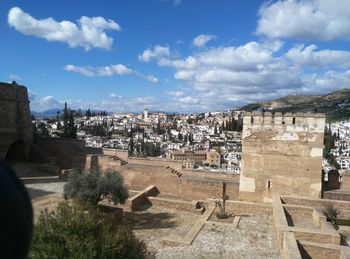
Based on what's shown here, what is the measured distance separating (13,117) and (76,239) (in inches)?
679

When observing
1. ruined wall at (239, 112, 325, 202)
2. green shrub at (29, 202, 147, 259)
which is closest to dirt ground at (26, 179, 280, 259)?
ruined wall at (239, 112, 325, 202)

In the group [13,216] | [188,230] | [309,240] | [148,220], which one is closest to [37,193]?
[148,220]

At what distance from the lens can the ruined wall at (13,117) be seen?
69.1 ft

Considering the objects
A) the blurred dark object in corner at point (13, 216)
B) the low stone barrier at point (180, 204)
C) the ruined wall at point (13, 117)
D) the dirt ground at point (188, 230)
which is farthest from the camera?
the ruined wall at point (13, 117)

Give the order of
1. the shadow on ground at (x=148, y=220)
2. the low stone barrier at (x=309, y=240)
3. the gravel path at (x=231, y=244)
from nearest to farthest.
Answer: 1. the low stone barrier at (x=309, y=240)
2. the gravel path at (x=231, y=244)
3. the shadow on ground at (x=148, y=220)

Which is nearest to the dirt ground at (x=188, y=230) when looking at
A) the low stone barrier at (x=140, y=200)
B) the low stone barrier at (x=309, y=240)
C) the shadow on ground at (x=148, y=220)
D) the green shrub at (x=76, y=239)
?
the shadow on ground at (x=148, y=220)

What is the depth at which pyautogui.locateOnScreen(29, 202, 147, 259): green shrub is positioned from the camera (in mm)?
6230

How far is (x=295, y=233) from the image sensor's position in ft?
33.9

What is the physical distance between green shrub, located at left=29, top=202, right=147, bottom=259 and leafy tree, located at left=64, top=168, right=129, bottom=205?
4697 millimetres

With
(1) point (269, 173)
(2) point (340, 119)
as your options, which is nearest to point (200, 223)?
(1) point (269, 173)

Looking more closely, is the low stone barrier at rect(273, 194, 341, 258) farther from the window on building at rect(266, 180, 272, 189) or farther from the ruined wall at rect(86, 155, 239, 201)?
the ruined wall at rect(86, 155, 239, 201)

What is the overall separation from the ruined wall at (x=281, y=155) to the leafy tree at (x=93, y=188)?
5.71 meters

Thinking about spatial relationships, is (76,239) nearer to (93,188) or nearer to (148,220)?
(93,188)

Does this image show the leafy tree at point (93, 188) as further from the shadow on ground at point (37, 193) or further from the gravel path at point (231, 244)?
the gravel path at point (231, 244)
